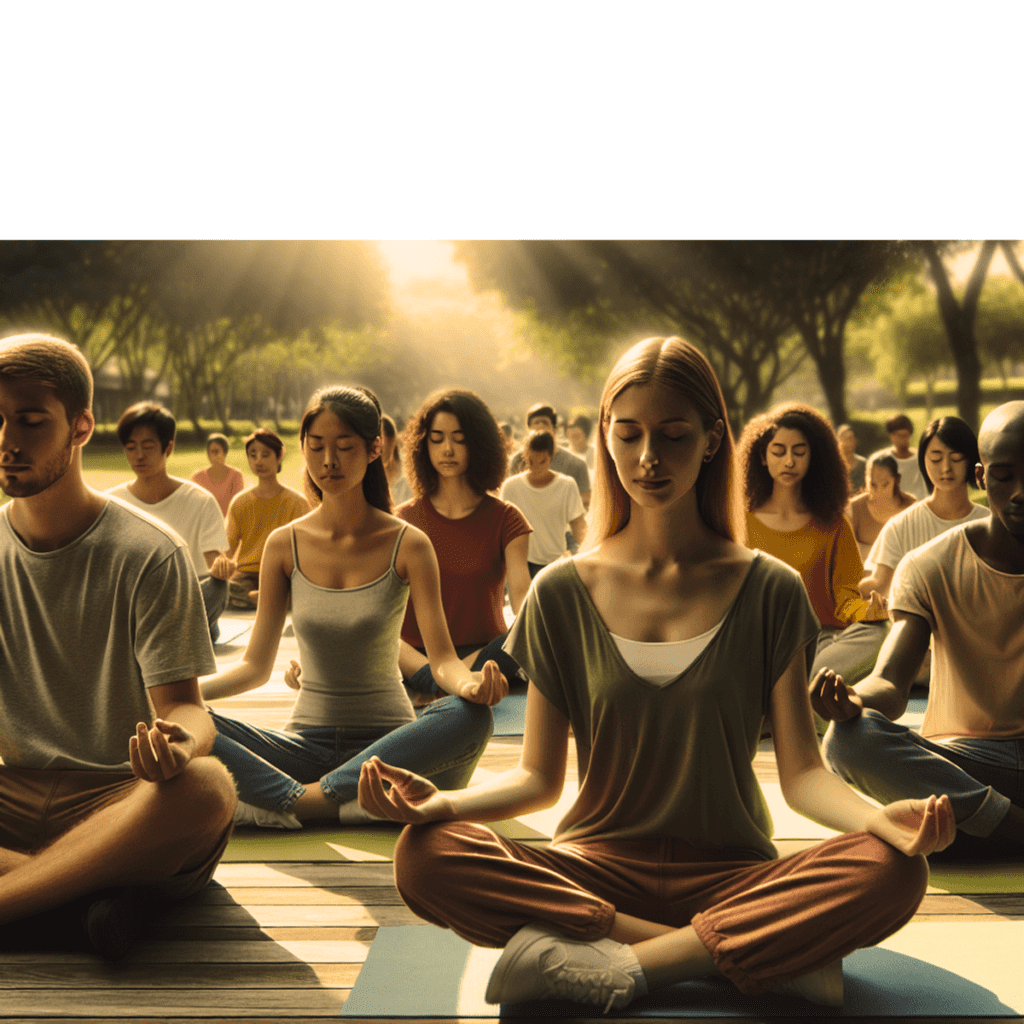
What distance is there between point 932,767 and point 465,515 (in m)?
2.54

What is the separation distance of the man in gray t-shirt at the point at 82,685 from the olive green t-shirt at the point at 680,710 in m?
0.84

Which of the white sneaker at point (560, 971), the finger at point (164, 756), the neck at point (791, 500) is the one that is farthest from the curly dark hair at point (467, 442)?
the white sneaker at point (560, 971)

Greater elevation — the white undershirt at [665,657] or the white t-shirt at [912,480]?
the white t-shirt at [912,480]

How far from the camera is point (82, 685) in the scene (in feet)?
8.77

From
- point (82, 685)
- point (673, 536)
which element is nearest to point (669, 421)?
point (673, 536)

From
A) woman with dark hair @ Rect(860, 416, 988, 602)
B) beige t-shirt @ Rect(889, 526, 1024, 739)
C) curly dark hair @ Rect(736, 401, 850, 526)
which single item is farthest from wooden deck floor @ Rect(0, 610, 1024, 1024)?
woman with dark hair @ Rect(860, 416, 988, 602)

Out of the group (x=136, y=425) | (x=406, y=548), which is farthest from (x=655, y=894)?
(x=136, y=425)

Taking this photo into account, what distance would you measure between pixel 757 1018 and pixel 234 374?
15464 mm

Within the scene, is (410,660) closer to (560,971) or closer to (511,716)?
(511,716)

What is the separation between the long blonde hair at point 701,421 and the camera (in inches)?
90.4

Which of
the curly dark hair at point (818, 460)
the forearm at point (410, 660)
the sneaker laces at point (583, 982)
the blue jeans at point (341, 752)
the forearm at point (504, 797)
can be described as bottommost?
the sneaker laces at point (583, 982)

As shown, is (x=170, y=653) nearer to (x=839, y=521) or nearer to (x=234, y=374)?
(x=839, y=521)

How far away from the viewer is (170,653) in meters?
2.61

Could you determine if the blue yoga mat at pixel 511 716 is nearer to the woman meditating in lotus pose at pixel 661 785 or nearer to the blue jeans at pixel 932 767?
the blue jeans at pixel 932 767
